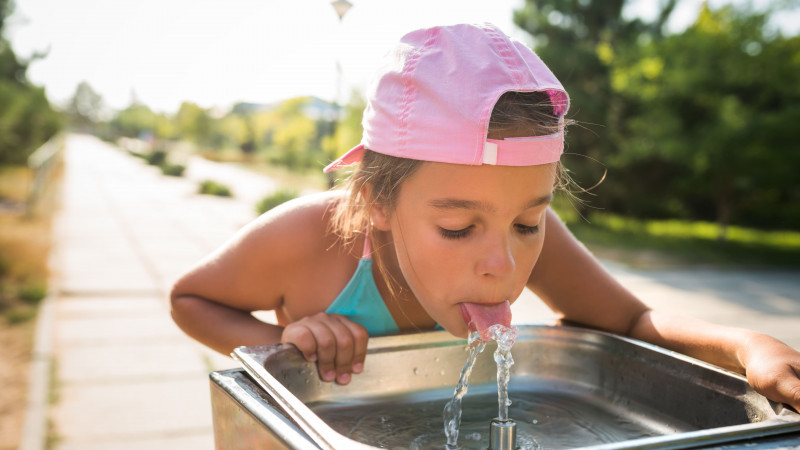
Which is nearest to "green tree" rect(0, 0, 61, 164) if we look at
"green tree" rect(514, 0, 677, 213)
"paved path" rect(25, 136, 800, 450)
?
"paved path" rect(25, 136, 800, 450)

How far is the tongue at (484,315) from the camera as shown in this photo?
38.5 inches

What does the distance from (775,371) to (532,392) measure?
0.38 m

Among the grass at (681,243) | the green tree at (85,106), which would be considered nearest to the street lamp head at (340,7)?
the grass at (681,243)

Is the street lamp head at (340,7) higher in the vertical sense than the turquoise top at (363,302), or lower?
higher

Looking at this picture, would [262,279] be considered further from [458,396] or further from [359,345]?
[458,396]

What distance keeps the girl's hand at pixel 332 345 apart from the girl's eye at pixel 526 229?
11.0 inches

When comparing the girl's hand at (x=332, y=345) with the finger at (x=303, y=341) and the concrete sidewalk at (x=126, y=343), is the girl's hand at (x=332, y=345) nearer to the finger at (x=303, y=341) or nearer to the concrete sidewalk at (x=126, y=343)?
the finger at (x=303, y=341)

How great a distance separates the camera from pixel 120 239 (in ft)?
28.3

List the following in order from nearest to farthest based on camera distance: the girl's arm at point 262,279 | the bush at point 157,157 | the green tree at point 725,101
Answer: the girl's arm at point 262,279 → the green tree at point 725,101 → the bush at point 157,157

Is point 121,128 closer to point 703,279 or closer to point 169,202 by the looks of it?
point 169,202

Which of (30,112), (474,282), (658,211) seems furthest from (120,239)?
(30,112)

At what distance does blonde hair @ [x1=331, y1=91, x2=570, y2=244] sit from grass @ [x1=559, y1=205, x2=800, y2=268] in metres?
7.25

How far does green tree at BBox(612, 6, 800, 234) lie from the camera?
8.43 meters

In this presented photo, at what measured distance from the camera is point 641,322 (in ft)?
4.23
